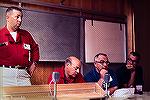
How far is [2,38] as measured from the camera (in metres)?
2.58

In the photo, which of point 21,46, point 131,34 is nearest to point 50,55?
point 21,46

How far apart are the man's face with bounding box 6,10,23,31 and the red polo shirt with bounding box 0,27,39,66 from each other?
63 mm

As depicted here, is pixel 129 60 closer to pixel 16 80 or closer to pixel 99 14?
pixel 99 14

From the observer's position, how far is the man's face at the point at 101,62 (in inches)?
123

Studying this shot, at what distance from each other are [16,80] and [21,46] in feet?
1.29

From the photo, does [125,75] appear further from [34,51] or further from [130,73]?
[34,51]

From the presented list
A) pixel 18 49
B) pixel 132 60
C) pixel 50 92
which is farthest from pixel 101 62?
pixel 50 92

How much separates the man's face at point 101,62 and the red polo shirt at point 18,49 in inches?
30.4

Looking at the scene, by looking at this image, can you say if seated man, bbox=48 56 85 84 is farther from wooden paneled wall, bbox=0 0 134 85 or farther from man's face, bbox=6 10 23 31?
man's face, bbox=6 10 23 31

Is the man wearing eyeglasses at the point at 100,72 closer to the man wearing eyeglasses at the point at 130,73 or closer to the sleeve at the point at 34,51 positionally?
the man wearing eyeglasses at the point at 130,73

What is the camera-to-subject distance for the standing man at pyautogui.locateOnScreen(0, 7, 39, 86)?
2520 millimetres

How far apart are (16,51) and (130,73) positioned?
1.58 meters

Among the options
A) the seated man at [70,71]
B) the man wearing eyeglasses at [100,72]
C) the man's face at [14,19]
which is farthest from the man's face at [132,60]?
Answer: the man's face at [14,19]

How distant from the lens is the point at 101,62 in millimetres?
3201
